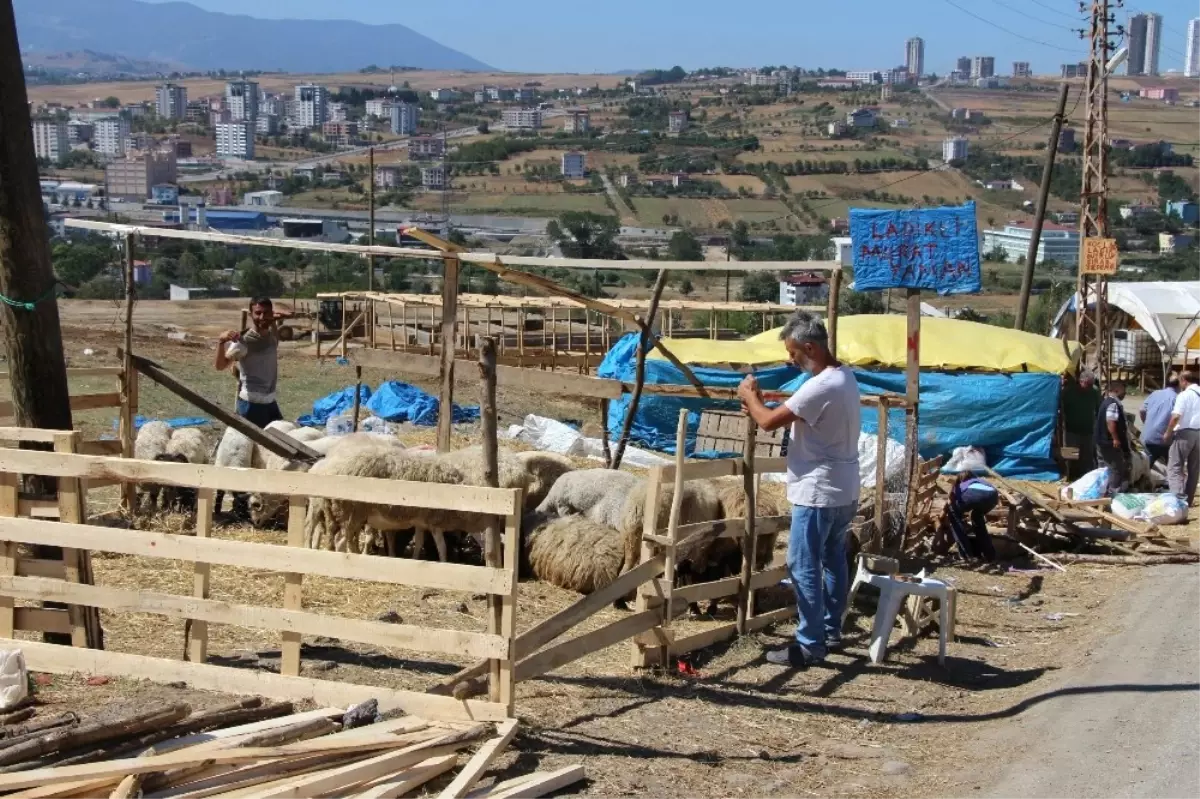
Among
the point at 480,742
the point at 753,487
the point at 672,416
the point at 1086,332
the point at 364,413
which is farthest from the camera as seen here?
the point at 1086,332

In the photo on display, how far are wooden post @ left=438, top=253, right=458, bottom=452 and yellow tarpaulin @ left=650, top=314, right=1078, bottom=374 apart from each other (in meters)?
8.23

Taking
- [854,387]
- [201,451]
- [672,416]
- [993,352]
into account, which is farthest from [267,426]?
[993,352]

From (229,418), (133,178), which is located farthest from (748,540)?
(133,178)

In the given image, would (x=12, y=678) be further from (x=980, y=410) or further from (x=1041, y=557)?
(x=980, y=410)

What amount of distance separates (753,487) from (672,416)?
10778 mm

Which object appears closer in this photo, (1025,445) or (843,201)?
(1025,445)

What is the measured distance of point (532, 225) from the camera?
80.1 meters

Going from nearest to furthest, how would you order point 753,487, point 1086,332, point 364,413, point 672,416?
point 753,487, point 364,413, point 672,416, point 1086,332

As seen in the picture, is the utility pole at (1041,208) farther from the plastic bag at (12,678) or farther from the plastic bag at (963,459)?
the plastic bag at (12,678)

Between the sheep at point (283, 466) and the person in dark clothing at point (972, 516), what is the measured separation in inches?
187

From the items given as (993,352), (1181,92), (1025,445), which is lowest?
(1025,445)

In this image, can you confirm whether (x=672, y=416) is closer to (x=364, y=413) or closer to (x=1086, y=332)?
(x=364, y=413)

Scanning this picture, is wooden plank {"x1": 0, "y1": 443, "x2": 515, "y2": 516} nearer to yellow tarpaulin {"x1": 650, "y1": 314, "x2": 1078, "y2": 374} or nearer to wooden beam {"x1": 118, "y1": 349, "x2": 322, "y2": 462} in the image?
wooden beam {"x1": 118, "y1": 349, "x2": 322, "y2": 462}

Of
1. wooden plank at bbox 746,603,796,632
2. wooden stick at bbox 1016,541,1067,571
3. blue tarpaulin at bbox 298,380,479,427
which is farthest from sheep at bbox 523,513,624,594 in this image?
blue tarpaulin at bbox 298,380,479,427
